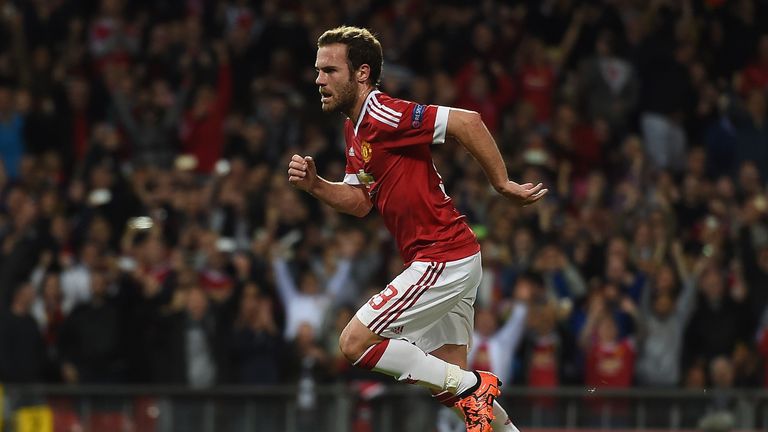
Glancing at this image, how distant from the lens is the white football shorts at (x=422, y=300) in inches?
323

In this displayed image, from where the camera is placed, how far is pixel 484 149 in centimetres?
802

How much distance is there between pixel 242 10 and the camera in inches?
748

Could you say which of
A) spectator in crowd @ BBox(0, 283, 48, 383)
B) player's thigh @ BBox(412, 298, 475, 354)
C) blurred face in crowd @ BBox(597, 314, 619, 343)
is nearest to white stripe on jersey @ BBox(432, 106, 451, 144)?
player's thigh @ BBox(412, 298, 475, 354)

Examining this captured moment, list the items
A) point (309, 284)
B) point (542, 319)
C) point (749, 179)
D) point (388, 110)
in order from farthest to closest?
point (749, 179) → point (309, 284) → point (542, 319) → point (388, 110)

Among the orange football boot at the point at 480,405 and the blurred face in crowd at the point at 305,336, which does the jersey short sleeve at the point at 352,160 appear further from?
the blurred face in crowd at the point at 305,336

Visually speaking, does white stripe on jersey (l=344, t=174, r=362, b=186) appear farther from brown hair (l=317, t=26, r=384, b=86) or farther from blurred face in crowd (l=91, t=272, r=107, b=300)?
blurred face in crowd (l=91, t=272, r=107, b=300)

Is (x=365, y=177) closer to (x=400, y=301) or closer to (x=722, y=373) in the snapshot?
(x=400, y=301)

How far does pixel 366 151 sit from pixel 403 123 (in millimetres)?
291

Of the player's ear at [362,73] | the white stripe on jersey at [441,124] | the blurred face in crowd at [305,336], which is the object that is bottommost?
the blurred face in crowd at [305,336]

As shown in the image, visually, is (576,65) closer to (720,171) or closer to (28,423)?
(720,171)

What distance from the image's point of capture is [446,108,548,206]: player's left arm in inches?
316

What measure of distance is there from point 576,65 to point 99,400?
7548 millimetres

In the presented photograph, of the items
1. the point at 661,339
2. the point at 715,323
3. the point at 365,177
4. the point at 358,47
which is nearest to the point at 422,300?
the point at 365,177

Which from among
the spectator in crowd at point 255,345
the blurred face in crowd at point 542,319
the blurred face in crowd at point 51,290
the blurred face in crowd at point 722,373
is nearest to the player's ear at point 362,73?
the blurred face in crowd at point 542,319
